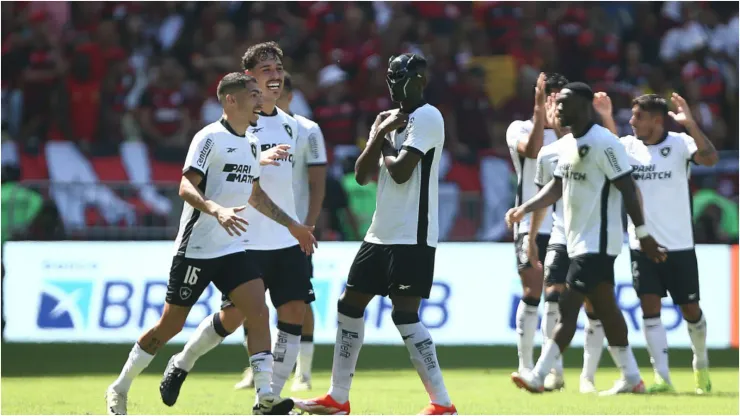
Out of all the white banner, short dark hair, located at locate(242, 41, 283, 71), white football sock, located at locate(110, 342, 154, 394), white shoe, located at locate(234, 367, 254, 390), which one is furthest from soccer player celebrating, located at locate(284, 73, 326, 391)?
the white banner

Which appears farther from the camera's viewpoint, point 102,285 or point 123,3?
point 123,3

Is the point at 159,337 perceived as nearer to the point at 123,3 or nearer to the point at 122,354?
the point at 122,354

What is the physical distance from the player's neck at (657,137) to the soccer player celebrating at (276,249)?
127 inches

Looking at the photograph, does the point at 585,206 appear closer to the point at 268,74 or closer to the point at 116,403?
the point at 268,74

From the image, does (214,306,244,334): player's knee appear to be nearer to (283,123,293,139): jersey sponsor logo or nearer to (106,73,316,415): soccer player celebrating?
(106,73,316,415): soccer player celebrating

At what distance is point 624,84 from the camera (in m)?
21.7

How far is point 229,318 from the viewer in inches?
353

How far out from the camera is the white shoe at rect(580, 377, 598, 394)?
35.2 feet

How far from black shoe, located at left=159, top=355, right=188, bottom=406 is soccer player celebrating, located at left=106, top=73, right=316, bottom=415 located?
0.30 meters

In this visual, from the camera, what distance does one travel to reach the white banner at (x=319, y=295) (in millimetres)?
14438

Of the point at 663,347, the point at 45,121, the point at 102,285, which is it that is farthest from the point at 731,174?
the point at 45,121

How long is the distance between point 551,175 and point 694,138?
50.0 inches

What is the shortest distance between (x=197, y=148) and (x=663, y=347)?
4677mm

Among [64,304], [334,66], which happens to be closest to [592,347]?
[64,304]
